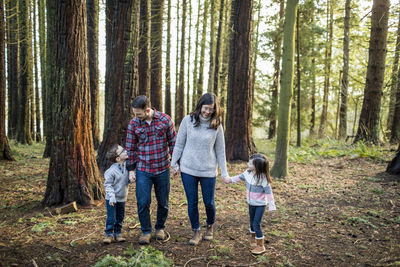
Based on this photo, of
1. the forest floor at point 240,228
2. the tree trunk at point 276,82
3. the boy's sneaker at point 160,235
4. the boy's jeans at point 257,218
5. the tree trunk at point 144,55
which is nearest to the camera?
the forest floor at point 240,228

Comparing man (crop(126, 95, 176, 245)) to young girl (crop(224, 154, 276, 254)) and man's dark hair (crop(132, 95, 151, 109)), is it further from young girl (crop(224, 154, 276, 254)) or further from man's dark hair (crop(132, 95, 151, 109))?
young girl (crop(224, 154, 276, 254))

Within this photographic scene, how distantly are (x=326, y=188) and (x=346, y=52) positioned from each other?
512 inches

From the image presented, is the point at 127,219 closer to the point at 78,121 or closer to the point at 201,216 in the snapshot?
the point at 201,216

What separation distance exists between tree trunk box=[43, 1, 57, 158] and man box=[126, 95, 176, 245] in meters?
2.19

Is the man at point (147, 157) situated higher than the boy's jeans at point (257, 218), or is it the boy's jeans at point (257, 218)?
the man at point (147, 157)

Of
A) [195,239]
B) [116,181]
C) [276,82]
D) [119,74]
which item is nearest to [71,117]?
[116,181]

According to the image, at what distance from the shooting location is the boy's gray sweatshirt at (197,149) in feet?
12.9

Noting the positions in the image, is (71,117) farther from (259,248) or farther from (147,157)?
(259,248)

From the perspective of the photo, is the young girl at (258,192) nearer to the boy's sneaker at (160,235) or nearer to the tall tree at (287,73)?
the boy's sneaker at (160,235)

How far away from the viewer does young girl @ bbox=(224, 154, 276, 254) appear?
3.73m

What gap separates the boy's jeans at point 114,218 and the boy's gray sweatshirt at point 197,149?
3.23 feet

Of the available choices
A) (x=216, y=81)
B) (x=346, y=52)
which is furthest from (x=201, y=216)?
(x=346, y=52)

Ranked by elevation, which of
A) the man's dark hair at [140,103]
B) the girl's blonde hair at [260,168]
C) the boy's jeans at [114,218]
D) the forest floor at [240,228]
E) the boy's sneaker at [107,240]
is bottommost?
the forest floor at [240,228]

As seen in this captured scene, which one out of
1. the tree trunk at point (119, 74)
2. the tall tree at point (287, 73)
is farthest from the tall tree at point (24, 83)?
the tall tree at point (287, 73)
